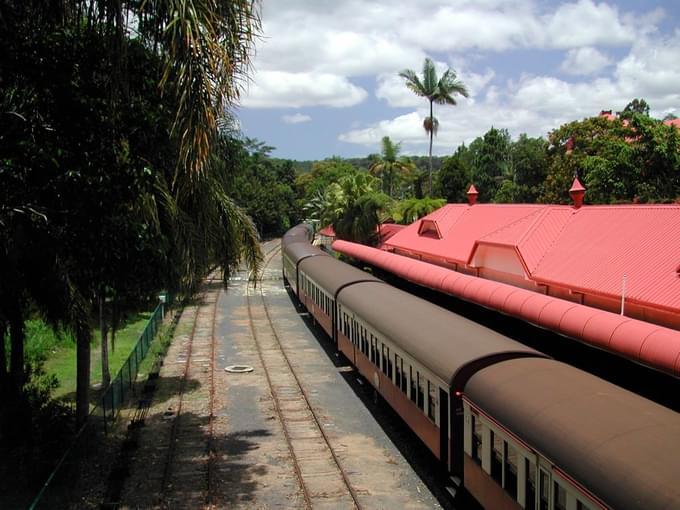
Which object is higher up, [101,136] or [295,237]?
[101,136]

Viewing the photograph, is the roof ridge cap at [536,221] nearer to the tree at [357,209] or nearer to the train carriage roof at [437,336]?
the train carriage roof at [437,336]

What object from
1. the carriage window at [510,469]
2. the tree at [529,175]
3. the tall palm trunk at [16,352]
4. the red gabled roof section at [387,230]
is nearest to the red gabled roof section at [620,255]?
the carriage window at [510,469]

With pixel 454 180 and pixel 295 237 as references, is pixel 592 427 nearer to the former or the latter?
pixel 295 237

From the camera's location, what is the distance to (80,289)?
33.5ft

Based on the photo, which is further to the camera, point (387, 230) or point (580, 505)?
point (387, 230)

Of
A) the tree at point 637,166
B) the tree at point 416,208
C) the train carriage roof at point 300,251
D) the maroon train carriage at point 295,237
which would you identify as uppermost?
the tree at point 637,166

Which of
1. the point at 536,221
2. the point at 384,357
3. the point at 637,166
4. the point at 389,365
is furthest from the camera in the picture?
the point at 637,166

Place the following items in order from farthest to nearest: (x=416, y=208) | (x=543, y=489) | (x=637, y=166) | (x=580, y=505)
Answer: (x=416, y=208)
(x=637, y=166)
(x=543, y=489)
(x=580, y=505)

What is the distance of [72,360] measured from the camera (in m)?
23.9

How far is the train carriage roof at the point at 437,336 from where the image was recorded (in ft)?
34.1

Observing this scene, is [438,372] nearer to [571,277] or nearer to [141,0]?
[141,0]

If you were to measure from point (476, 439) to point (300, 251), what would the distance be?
26.3m

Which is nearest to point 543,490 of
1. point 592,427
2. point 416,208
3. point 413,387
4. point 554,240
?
point 592,427

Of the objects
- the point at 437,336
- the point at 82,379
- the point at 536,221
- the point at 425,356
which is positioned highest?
the point at 536,221
